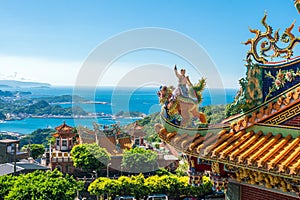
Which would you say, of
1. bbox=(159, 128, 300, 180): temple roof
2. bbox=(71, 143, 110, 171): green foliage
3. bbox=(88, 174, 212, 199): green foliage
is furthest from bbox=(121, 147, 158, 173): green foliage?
bbox=(159, 128, 300, 180): temple roof

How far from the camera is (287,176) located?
473 centimetres

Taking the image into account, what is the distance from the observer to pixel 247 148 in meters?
5.64

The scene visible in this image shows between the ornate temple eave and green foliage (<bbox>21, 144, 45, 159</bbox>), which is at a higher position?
the ornate temple eave

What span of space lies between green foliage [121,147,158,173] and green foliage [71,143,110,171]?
Result: 6.44 ft

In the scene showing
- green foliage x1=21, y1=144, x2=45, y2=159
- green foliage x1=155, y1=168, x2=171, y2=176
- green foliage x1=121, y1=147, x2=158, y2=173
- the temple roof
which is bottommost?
green foliage x1=21, y1=144, x2=45, y2=159

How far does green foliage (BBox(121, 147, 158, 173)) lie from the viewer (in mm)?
33156

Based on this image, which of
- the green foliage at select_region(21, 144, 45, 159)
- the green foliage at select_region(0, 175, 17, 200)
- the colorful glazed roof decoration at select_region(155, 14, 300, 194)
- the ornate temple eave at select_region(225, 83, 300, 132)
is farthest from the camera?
the green foliage at select_region(21, 144, 45, 159)

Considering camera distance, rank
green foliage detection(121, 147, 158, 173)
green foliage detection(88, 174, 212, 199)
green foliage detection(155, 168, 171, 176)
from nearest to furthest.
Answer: green foliage detection(88, 174, 212, 199) → green foliage detection(155, 168, 171, 176) → green foliage detection(121, 147, 158, 173)

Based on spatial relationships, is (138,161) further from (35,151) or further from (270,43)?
(270,43)

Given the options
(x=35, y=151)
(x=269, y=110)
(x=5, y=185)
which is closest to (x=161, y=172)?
(x=5, y=185)

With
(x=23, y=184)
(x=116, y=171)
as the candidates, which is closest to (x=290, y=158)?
(x=23, y=184)

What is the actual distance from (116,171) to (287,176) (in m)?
31.4

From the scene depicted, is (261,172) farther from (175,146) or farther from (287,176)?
(175,146)

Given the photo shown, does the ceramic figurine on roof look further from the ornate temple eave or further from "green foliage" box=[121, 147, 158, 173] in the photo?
"green foliage" box=[121, 147, 158, 173]
